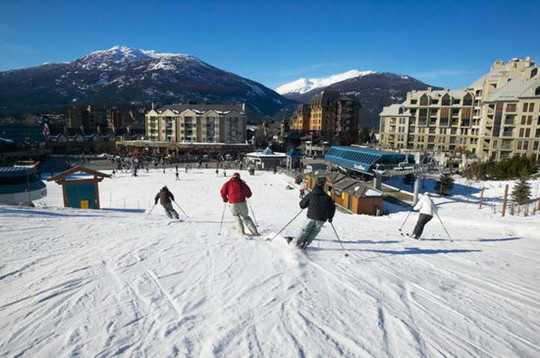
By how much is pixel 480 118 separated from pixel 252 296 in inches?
2304

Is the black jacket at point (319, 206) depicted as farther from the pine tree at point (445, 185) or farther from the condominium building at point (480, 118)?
the condominium building at point (480, 118)

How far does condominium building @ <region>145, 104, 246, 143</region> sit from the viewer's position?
74688 millimetres

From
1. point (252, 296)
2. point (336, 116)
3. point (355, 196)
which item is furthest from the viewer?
point (336, 116)

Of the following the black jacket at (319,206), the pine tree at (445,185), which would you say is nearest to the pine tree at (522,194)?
the pine tree at (445,185)

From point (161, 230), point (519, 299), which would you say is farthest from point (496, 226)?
point (161, 230)

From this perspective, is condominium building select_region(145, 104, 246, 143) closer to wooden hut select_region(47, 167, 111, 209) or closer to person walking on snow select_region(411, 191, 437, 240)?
wooden hut select_region(47, 167, 111, 209)

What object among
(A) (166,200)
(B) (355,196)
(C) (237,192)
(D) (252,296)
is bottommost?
(B) (355,196)

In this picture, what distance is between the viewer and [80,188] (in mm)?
19859

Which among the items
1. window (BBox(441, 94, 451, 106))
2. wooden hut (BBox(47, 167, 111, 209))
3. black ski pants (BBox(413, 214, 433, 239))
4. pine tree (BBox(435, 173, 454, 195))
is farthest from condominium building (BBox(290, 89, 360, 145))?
black ski pants (BBox(413, 214, 433, 239))

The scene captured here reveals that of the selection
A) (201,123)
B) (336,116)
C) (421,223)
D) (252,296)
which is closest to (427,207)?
(421,223)

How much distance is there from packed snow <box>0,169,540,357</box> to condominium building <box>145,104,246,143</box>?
68133 mm

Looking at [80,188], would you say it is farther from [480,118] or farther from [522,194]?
[480,118]

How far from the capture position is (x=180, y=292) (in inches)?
179

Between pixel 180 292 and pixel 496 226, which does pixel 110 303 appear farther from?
pixel 496 226
